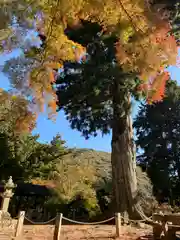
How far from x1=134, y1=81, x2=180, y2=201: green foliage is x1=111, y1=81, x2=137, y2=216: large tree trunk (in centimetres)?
973

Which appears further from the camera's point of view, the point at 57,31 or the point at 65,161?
the point at 65,161

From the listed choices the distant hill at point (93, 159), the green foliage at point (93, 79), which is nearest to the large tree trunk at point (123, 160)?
the green foliage at point (93, 79)

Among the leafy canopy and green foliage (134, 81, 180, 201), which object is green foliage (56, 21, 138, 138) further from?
green foliage (134, 81, 180, 201)

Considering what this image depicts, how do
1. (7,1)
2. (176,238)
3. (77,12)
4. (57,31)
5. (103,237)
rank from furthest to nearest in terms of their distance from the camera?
(103,237) < (176,238) < (57,31) < (77,12) < (7,1)

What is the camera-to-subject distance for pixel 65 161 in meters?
14.7

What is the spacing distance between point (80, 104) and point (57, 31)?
7618 millimetres

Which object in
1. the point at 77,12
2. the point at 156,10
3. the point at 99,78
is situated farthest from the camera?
the point at 99,78

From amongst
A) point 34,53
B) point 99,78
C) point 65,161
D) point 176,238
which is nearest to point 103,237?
point 176,238

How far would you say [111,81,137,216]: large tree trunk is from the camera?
27.7 feet

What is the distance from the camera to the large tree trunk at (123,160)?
8.44 metres

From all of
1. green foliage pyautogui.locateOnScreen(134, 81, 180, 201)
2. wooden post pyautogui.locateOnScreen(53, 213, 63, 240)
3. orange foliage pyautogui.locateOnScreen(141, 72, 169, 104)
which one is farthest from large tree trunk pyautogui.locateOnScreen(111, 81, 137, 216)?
green foliage pyautogui.locateOnScreen(134, 81, 180, 201)

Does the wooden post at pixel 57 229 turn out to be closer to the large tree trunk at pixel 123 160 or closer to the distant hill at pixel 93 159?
the large tree trunk at pixel 123 160

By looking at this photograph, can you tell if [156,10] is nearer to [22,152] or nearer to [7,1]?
[7,1]

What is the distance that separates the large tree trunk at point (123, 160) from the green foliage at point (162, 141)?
31.9ft
